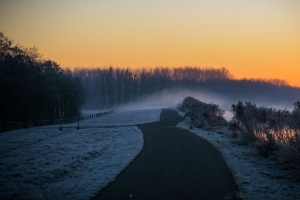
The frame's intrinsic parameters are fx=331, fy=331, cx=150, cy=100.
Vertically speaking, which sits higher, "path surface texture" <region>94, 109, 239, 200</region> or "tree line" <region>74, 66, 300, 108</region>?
"tree line" <region>74, 66, 300, 108</region>

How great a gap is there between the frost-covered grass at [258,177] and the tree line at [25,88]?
30.2 meters

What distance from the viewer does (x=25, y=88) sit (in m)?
40.8

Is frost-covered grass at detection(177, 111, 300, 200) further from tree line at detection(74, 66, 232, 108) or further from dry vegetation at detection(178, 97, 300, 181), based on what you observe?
tree line at detection(74, 66, 232, 108)

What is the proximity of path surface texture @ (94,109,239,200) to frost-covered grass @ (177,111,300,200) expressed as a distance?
1.07 ft

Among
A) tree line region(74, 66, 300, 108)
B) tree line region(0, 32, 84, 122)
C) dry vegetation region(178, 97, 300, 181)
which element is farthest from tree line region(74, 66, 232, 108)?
dry vegetation region(178, 97, 300, 181)

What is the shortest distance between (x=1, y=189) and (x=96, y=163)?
448cm

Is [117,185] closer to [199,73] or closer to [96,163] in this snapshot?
[96,163]

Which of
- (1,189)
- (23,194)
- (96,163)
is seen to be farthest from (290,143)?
(1,189)

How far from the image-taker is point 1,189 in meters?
9.65

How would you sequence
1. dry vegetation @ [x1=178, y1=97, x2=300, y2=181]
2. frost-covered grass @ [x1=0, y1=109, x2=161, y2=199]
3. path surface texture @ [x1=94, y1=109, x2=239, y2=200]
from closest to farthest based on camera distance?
path surface texture @ [x1=94, y1=109, x2=239, y2=200], frost-covered grass @ [x1=0, y1=109, x2=161, y2=199], dry vegetation @ [x1=178, y1=97, x2=300, y2=181]

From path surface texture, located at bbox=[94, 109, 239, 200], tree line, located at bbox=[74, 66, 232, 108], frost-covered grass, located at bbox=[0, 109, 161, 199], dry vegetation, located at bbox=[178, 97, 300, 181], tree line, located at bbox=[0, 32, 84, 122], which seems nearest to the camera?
path surface texture, located at bbox=[94, 109, 239, 200]

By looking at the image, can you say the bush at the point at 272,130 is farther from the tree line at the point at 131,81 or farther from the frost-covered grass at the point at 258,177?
the tree line at the point at 131,81

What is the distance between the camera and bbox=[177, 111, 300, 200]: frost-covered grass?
338 inches

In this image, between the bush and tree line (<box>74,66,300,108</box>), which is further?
tree line (<box>74,66,300,108</box>)
